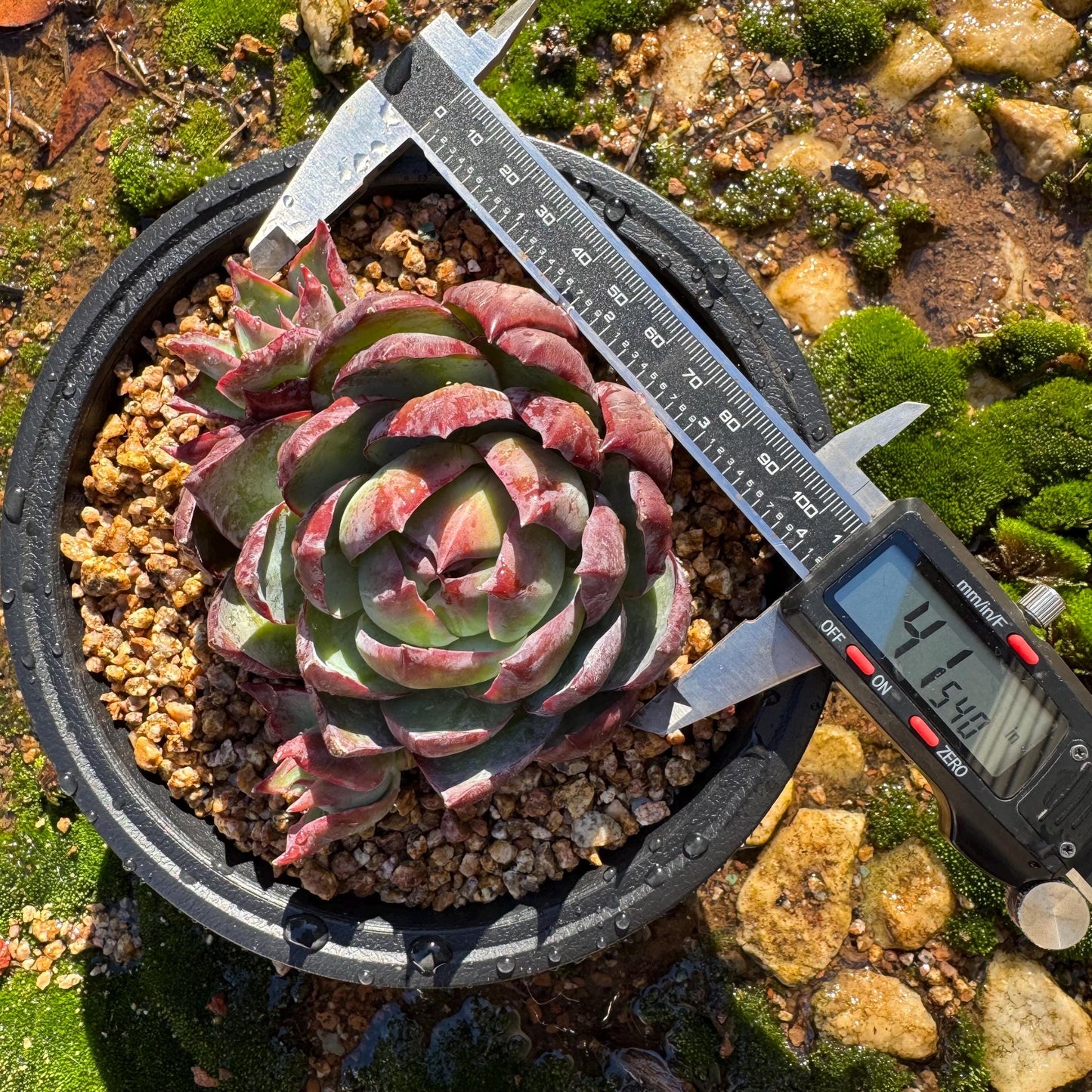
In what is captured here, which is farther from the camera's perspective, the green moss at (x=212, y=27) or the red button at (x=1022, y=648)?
the green moss at (x=212, y=27)

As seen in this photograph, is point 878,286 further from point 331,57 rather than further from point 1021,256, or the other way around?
point 331,57

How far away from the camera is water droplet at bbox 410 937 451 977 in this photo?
2.03m

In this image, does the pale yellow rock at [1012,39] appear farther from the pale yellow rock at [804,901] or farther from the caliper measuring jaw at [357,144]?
the pale yellow rock at [804,901]

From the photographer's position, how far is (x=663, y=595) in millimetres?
1744

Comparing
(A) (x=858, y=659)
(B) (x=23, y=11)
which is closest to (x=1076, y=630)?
(A) (x=858, y=659)

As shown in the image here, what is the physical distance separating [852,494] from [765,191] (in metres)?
1.23

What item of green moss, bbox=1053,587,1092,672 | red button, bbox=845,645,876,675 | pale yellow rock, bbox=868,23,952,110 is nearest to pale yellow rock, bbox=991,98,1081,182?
pale yellow rock, bbox=868,23,952,110

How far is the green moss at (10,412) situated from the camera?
2.95 meters

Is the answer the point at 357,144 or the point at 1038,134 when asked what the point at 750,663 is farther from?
the point at 1038,134

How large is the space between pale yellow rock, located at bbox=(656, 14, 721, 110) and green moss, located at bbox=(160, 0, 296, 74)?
1097mm

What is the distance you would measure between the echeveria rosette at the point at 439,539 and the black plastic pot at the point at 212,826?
37cm

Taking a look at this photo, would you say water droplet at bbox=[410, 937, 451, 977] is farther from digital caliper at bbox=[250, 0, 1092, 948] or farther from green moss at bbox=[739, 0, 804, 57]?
green moss at bbox=[739, 0, 804, 57]

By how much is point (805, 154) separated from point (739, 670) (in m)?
1.67

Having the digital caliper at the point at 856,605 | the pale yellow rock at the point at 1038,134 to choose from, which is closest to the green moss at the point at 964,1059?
the digital caliper at the point at 856,605
